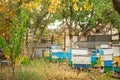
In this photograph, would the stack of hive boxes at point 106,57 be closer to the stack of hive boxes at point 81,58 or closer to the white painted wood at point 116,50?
the stack of hive boxes at point 81,58

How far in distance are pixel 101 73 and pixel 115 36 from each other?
799 inches

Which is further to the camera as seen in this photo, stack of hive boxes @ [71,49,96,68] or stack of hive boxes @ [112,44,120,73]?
stack of hive boxes @ [71,49,96,68]

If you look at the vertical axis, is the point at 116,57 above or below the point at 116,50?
below

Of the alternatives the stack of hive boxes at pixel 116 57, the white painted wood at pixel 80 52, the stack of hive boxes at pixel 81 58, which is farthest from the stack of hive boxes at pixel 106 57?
the stack of hive boxes at pixel 116 57

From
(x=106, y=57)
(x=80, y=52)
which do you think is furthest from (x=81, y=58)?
(x=106, y=57)

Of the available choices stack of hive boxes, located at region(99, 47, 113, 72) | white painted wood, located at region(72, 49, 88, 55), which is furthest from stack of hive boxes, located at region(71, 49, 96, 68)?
stack of hive boxes, located at region(99, 47, 113, 72)

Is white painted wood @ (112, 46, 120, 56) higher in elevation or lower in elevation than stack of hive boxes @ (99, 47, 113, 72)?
higher

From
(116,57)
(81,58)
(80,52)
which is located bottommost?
(81,58)

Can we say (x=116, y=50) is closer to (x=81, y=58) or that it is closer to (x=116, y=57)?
(x=116, y=57)

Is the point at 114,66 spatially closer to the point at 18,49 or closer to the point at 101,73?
the point at 101,73

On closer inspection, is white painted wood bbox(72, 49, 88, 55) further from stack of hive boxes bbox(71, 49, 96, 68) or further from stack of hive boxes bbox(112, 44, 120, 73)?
stack of hive boxes bbox(112, 44, 120, 73)

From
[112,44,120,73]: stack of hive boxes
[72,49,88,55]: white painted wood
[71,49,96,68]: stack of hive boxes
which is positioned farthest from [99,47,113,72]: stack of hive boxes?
[112,44,120,73]: stack of hive boxes

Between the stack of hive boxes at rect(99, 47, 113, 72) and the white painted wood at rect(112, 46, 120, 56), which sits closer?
the white painted wood at rect(112, 46, 120, 56)

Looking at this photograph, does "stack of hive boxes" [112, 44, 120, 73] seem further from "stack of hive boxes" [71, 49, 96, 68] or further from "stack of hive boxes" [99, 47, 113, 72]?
"stack of hive boxes" [71, 49, 96, 68]
